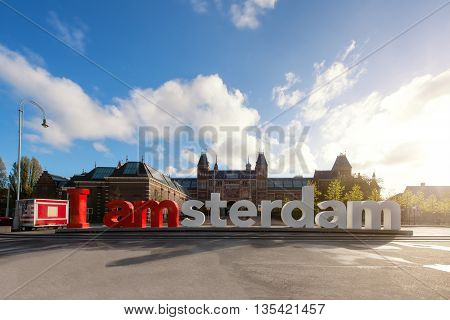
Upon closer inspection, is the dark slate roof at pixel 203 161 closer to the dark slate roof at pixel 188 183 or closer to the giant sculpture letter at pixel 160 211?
the dark slate roof at pixel 188 183

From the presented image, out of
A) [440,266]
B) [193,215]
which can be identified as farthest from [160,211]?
[440,266]

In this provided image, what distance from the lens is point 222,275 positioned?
29.8ft

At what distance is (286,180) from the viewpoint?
102375 millimetres

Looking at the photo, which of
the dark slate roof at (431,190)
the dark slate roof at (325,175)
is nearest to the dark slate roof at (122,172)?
the dark slate roof at (325,175)

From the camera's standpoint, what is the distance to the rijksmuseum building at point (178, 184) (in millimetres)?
51844

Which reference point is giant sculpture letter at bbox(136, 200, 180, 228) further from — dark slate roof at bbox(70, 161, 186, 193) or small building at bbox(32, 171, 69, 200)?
small building at bbox(32, 171, 69, 200)

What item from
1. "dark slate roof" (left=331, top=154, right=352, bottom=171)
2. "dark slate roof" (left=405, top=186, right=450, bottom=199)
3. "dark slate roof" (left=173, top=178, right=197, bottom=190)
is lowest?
"dark slate roof" (left=405, top=186, right=450, bottom=199)

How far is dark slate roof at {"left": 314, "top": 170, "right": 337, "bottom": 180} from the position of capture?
85.3m

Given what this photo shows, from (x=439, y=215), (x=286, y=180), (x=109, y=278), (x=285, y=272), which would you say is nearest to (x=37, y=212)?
(x=109, y=278)

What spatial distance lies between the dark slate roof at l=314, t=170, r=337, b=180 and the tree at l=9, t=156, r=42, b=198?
69.7 m

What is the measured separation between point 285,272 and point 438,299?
13.0ft

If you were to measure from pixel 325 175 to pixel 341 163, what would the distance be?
17.7ft

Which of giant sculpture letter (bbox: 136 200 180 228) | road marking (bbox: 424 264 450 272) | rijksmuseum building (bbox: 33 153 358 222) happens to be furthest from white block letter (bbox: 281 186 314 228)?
rijksmuseum building (bbox: 33 153 358 222)

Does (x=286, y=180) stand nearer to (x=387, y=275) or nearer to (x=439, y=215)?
(x=439, y=215)
